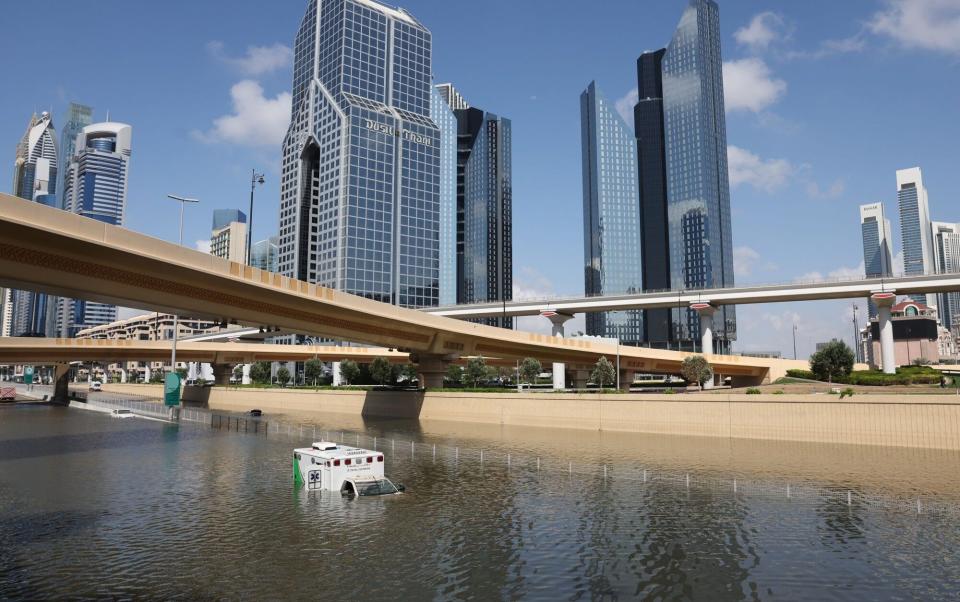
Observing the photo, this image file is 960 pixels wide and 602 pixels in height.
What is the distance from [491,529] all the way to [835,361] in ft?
242

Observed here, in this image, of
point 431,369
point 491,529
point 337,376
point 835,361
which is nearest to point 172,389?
point 431,369

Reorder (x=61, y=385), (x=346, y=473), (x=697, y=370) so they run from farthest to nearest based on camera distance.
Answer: (x=61, y=385)
(x=697, y=370)
(x=346, y=473)

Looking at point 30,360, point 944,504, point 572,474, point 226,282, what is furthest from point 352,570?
point 30,360

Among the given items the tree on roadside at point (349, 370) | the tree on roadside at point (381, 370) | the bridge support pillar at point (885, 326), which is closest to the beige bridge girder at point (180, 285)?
the tree on roadside at point (381, 370)

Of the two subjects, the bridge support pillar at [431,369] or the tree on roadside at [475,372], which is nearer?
the bridge support pillar at [431,369]

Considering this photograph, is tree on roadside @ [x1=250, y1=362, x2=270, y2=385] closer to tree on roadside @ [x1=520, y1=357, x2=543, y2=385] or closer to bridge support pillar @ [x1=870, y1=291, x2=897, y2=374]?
tree on roadside @ [x1=520, y1=357, x2=543, y2=385]

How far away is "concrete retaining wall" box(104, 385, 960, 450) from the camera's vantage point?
4856 cm

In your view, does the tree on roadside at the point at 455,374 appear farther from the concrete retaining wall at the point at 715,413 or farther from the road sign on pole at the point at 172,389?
the road sign on pole at the point at 172,389

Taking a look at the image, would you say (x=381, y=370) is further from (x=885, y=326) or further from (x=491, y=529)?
(x=491, y=529)

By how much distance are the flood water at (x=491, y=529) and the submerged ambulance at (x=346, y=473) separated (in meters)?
1.21

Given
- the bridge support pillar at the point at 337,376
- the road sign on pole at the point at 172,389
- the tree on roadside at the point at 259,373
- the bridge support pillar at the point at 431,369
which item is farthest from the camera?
the tree on roadside at the point at 259,373

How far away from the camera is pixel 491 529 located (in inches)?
987

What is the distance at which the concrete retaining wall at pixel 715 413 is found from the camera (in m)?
48.6


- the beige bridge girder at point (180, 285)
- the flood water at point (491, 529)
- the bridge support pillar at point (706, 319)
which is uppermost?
the bridge support pillar at point (706, 319)
